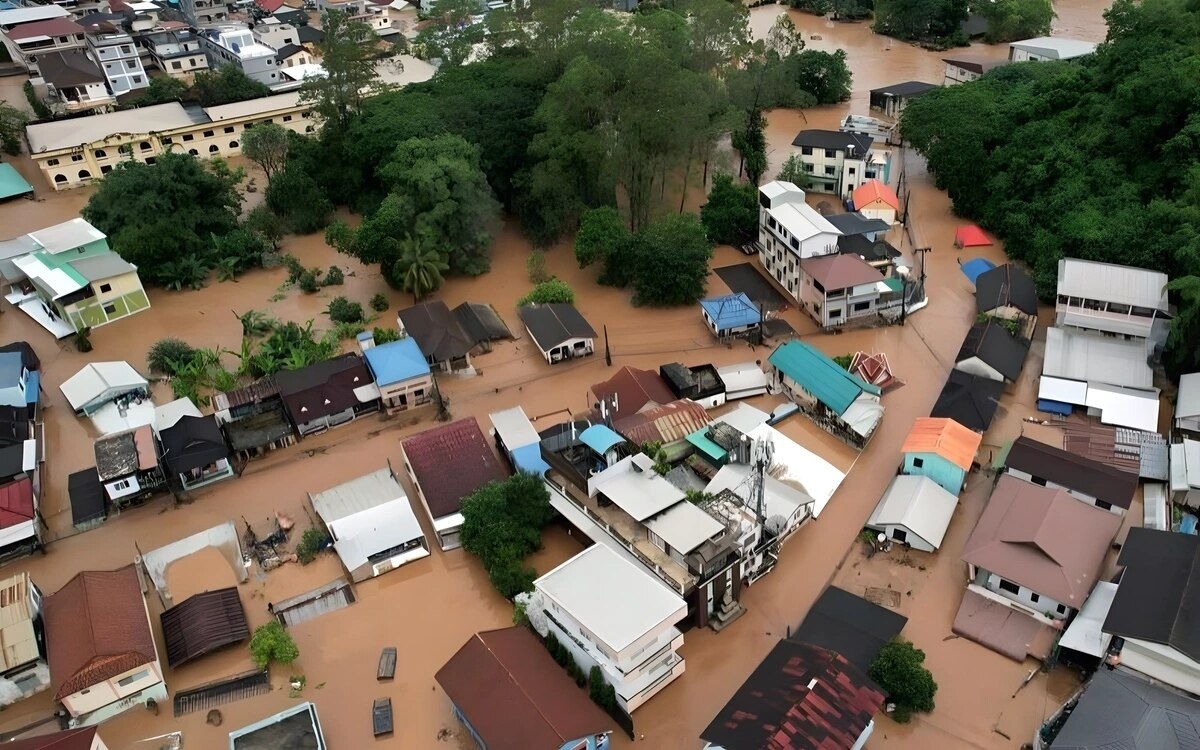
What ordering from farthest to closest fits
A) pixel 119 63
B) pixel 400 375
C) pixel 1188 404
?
pixel 119 63, pixel 400 375, pixel 1188 404

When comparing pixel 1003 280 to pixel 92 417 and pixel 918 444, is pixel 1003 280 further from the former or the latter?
pixel 92 417

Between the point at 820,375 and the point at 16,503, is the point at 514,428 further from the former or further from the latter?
the point at 16,503

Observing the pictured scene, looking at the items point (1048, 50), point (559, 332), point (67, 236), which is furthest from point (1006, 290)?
point (67, 236)

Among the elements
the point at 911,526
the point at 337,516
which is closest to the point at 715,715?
the point at 911,526

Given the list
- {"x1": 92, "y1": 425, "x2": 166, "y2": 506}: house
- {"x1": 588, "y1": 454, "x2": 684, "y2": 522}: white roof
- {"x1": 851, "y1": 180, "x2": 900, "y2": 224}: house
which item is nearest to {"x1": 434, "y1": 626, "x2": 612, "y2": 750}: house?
{"x1": 588, "y1": 454, "x2": 684, "y2": 522}: white roof

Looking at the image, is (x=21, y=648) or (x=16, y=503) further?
(x=16, y=503)

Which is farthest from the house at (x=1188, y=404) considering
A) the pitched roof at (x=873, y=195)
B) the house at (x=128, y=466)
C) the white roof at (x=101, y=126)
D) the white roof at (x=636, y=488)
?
the white roof at (x=101, y=126)

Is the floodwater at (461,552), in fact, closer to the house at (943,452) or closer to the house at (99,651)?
the house at (99,651)
